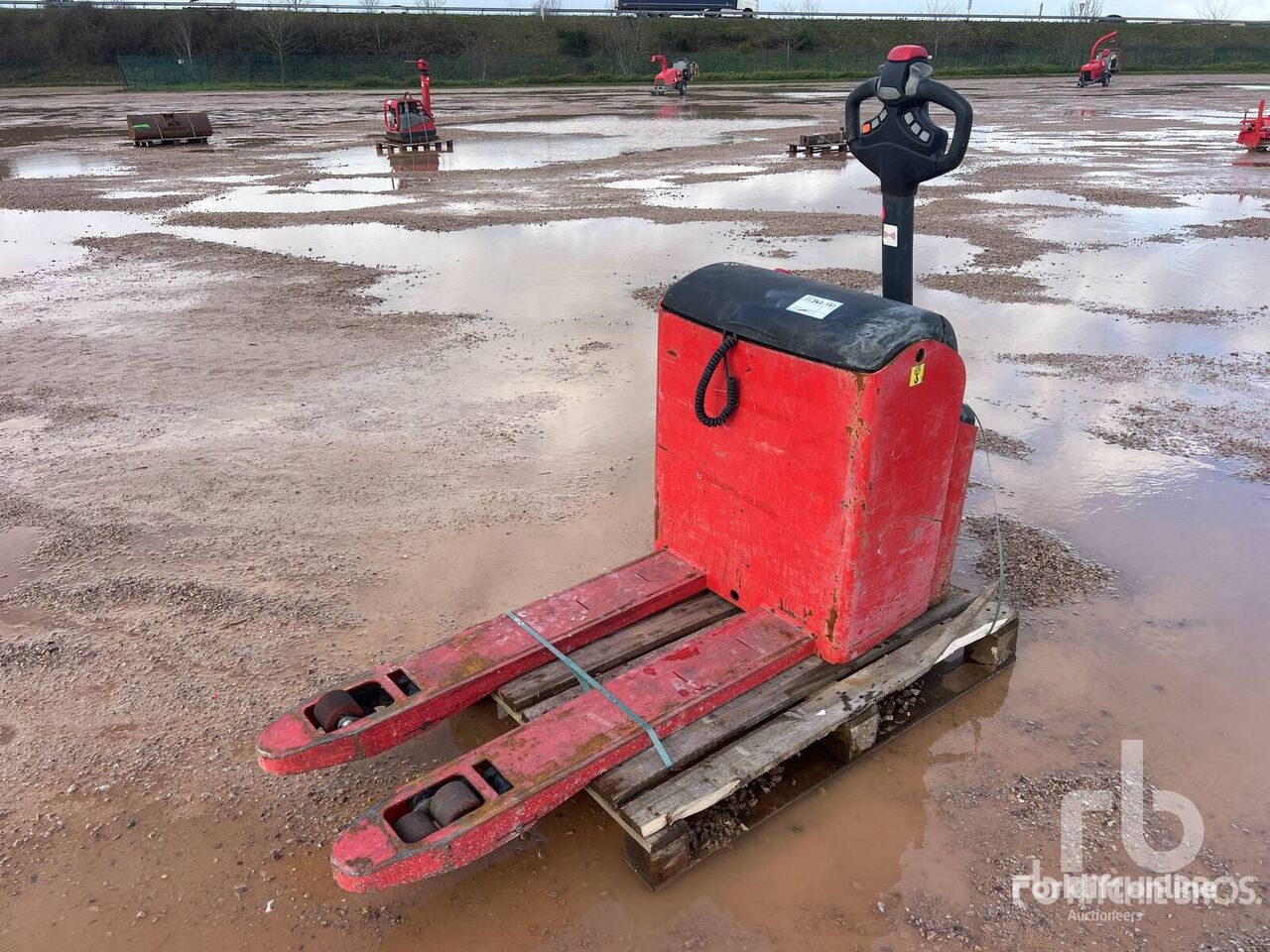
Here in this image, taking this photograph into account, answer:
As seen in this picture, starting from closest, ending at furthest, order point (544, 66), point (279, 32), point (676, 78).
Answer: point (676, 78)
point (279, 32)
point (544, 66)

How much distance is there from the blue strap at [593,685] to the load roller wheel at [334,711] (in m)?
0.68

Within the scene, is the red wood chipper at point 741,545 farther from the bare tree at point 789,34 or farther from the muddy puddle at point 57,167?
the bare tree at point 789,34

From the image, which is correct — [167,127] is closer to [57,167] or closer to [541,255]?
[57,167]

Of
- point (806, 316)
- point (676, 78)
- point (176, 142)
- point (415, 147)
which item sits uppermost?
point (676, 78)

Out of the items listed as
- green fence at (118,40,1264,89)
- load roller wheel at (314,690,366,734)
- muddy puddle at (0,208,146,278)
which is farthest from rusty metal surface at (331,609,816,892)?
green fence at (118,40,1264,89)

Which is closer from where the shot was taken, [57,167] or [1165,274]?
[1165,274]

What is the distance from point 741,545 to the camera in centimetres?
347

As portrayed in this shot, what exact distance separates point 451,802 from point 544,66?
5851cm

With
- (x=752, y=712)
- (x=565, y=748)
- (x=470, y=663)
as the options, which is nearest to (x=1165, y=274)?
(x=752, y=712)

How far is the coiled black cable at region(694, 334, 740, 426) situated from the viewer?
3115 mm

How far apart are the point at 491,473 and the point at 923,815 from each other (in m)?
3.30

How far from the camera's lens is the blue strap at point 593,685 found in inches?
110

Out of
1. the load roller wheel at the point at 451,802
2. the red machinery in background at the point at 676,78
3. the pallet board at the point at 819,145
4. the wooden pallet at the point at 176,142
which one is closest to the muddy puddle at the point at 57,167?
the wooden pallet at the point at 176,142

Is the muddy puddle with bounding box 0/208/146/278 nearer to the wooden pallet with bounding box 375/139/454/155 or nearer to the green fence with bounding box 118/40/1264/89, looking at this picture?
the wooden pallet with bounding box 375/139/454/155
